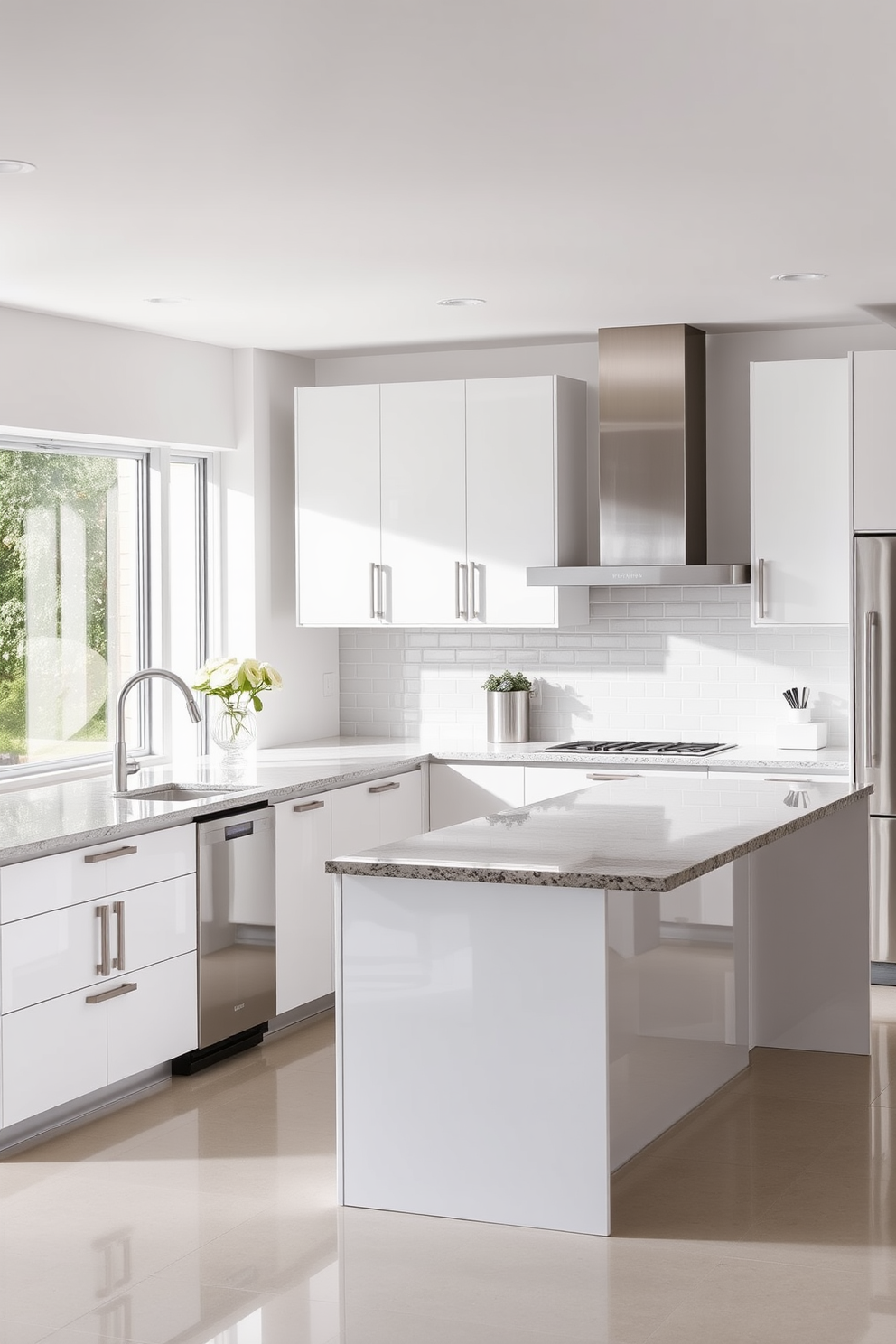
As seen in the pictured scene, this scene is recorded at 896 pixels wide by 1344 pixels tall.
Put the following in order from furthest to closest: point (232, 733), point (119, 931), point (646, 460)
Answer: point (646, 460) < point (232, 733) < point (119, 931)

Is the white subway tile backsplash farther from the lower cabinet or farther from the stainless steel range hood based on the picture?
the lower cabinet

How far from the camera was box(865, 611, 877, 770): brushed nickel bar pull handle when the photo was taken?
5.83 m

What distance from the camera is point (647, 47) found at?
2949 mm

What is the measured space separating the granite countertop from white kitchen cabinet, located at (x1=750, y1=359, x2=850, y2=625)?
0.60 m

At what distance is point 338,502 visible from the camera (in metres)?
6.69

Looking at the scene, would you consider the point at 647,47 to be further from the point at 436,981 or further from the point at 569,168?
the point at 436,981

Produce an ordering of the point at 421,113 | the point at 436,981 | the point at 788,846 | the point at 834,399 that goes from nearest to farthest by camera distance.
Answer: the point at 421,113
the point at 436,981
the point at 788,846
the point at 834,399

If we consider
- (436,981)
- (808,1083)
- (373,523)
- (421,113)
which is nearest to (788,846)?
(808,1083)

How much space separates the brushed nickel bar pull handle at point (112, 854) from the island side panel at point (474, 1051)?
1023 mm

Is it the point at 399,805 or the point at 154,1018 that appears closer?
the point at 154,1018

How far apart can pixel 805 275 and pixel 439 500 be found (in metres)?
1.93

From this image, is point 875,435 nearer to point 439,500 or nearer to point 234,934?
point 439,500

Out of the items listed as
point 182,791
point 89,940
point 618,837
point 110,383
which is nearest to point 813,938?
point 618,837

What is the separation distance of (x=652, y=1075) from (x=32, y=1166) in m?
1.67
